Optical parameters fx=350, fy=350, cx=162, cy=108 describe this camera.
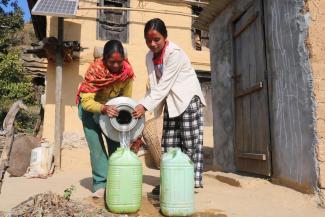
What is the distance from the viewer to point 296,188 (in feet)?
10.9

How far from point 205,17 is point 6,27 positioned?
341 inches

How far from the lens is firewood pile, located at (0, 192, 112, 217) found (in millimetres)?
2270

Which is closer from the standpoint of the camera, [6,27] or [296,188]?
[296,188]

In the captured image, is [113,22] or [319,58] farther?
[113,22]

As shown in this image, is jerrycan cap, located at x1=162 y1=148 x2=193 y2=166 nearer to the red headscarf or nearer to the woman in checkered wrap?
the woman in checkered wrap

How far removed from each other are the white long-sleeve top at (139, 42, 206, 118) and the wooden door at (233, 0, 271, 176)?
1282 mm

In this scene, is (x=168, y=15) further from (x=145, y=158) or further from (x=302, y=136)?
(x=302, y=136)

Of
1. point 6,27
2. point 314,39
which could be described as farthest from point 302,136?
point 6,27

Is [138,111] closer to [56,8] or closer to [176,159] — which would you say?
[176,159]

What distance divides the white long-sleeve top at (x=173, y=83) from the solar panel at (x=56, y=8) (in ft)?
12.9

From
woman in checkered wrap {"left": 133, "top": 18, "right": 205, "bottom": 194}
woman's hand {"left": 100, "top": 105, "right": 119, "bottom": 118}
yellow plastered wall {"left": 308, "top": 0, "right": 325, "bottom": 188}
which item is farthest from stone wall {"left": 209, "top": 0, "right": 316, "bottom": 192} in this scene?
woman's hand {"left": 100, "top": 105, "right": 119, "bottom": 118}

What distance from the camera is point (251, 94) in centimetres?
448

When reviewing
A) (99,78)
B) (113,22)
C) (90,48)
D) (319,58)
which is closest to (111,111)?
(99,78)

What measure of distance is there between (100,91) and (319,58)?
6.68 ft
